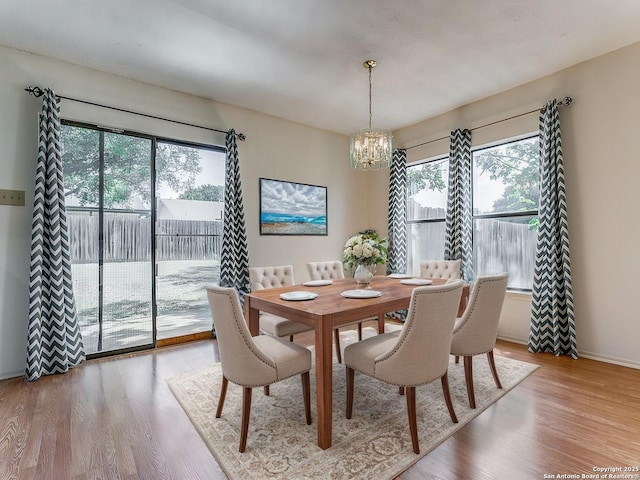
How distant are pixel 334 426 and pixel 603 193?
3.26m

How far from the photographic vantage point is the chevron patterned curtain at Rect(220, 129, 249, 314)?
12.6 ft

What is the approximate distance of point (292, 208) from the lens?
459cm

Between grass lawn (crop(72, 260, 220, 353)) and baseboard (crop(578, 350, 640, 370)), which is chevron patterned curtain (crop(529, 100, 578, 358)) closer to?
baseboard (crop(578, 350, 640, 370))

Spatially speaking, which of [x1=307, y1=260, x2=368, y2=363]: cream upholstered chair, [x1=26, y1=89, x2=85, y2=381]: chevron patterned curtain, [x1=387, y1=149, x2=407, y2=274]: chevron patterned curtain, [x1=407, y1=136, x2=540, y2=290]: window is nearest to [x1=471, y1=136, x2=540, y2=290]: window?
[x1=407, y1=136, x2=540, y2=290]: window

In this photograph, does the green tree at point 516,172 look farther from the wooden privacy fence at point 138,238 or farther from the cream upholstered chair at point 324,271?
the wooden privacy fence at point 138,238

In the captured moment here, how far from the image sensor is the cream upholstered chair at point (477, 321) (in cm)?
217

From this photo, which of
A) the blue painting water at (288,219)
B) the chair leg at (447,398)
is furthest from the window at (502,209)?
the chair leg at (447,398)

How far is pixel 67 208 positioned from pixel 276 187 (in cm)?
230

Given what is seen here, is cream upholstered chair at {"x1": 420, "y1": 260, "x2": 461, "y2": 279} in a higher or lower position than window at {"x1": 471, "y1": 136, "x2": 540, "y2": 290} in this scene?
lower

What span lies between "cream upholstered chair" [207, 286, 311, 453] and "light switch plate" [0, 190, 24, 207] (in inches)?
91.1

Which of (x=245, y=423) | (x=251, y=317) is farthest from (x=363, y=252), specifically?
(x=245, y=423)

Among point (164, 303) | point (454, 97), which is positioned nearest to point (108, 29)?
point (164, 303)

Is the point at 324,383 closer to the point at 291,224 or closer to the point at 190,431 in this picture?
the point at 190,431

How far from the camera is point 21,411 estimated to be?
222 cm
